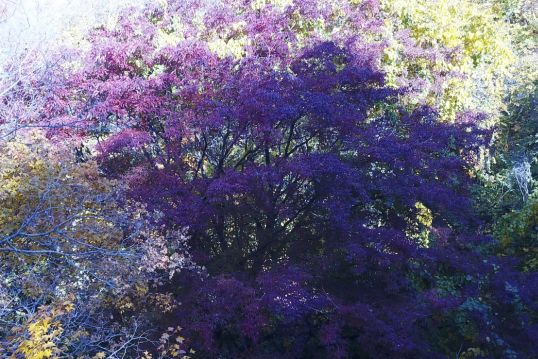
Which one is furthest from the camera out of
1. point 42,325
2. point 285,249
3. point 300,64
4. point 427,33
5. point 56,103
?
point 427,33

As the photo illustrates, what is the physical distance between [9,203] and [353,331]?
387 cm

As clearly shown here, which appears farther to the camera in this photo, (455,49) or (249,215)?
(455,49)

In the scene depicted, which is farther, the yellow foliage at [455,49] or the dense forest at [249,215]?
the yellow foliage at [455,49]

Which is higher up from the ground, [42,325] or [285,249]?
[285,249]

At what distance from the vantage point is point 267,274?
5023 millimetres

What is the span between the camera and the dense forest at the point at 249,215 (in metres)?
5.06

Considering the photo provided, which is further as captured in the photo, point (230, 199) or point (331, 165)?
point (230, 199)

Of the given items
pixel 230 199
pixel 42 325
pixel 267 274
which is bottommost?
pixel 42 325

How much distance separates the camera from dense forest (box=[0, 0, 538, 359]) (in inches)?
199

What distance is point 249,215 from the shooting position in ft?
18.8

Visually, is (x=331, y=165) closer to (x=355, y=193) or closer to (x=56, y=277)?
(x=355, y=193)

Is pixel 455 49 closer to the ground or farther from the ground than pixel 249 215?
farther from the ground

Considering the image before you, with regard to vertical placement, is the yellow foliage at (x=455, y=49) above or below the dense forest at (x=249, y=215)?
above

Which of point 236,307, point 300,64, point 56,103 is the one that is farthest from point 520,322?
point 56,103
